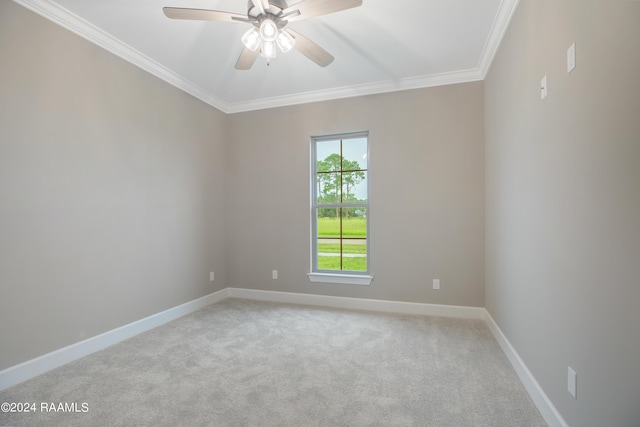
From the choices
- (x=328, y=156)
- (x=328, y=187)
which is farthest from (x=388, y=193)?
(x=328, y=156)

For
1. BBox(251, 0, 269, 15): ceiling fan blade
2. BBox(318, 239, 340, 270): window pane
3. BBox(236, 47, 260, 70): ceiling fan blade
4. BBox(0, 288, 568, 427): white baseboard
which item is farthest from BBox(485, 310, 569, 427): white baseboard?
BBox(236, 47, 260, 70): ceiling fan blade

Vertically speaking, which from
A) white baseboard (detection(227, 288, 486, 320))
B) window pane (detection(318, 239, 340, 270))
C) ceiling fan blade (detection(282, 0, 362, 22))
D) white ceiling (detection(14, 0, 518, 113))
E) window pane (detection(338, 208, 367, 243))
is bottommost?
white baseboard (detection(227, 288, 486, 320))

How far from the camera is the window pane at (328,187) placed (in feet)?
13.1

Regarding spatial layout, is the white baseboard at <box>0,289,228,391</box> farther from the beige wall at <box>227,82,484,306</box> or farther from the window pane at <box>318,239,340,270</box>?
the window pane at <box>318,239,340,270</box>

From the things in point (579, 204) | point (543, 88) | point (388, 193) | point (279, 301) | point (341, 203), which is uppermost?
point (543, 88)

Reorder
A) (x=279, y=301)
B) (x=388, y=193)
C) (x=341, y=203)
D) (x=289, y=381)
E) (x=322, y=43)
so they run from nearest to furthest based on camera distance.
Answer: (x=289, y=381) < (x=322, y=43) < (x=388, y=193) < (x=341, y=203) < (x=279, y=301)

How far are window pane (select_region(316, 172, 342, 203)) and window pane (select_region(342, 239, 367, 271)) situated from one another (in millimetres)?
593

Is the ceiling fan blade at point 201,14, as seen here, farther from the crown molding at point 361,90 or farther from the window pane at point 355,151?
the window pane at point 355,151

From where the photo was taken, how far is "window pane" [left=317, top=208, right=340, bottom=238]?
157 inches

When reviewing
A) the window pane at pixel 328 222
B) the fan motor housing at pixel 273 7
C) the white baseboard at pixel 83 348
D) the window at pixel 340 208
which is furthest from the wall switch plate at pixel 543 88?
the white baseboard at pixel 83 348

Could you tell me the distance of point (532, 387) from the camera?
1862 millimetres

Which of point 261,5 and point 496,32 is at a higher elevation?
point 496,32

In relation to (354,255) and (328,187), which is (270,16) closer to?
(328,187)

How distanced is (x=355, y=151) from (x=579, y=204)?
9.01 feet
